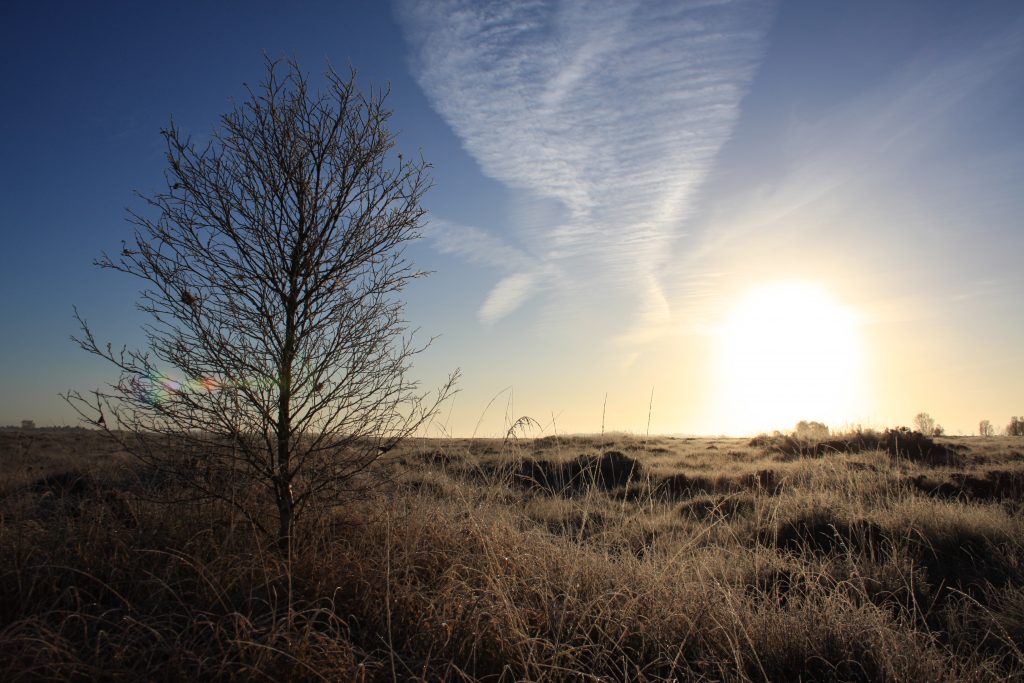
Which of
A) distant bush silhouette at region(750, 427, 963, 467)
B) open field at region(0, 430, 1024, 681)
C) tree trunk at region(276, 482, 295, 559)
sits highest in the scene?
distant bush silhouette at region(750, 427, 963, 467)

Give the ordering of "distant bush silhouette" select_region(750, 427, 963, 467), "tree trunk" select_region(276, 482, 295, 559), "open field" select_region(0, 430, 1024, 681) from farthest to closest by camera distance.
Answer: "distant bush silhouette" select_region(750, 427, 963, 467) → "tree trunk" select_region(276, 482, 295, 559) → "open field" select_region(0, 430, 1024, 681)

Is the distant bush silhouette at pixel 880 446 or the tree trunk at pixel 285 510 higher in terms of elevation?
the distant bush silhouette at pixel 880 446

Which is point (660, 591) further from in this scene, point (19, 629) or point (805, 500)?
point (805, 500)

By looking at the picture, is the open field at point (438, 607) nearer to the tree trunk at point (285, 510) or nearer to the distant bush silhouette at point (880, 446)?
the tree trunk at point (285, 510)

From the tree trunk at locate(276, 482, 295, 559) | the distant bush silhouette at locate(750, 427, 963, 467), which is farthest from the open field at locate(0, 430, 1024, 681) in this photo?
the distant bush silhouette at locate(750, 427, 963, 467)

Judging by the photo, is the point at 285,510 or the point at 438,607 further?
the point at 285,510

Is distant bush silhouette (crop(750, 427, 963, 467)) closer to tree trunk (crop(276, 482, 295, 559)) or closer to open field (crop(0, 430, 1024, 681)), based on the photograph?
open field (crop(0, 430, 1024, 681))

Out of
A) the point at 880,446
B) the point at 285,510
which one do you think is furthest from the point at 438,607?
the point at 880,446

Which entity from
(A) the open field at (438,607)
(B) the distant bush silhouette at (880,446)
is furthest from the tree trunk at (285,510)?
(B) the distant bush silhouette at (880,446)

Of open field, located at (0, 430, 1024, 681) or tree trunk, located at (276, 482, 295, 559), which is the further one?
tree trunk, located at (276, 482, 295, 559)

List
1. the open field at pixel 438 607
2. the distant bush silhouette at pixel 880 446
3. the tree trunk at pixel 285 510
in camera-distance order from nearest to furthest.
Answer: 1. the open field at pixel 438 607
2. the tree trunk at pixel 285 510
3. the distant bush silhouette at pixel 880 446

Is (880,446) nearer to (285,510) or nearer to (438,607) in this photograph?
(438,607)

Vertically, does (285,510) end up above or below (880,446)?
below

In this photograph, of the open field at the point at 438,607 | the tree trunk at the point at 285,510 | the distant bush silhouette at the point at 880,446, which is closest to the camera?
the open field at the point at 438,607
